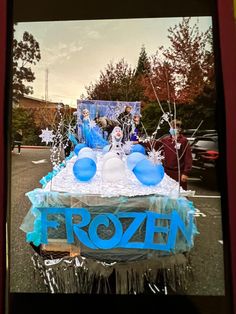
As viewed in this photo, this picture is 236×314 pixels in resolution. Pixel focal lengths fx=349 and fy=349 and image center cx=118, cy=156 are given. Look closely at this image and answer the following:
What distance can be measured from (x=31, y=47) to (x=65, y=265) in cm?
130

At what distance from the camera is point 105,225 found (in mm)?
2021

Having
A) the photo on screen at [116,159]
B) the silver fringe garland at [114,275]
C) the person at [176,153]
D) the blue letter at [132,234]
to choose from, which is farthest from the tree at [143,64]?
the silver fringe garland at [114,275]

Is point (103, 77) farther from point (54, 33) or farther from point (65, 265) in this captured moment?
point (65, 265)

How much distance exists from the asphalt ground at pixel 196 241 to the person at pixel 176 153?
0.08m

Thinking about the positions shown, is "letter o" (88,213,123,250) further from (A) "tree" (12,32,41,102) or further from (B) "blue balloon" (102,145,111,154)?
(A) "tree" (12,32,41,102)

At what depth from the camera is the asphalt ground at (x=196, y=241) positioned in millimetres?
1970

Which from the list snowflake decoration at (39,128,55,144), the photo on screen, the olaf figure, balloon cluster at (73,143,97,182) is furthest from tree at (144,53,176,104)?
snowflake decoration at (39,128,55,144)

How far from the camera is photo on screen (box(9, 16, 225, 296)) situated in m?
2.01

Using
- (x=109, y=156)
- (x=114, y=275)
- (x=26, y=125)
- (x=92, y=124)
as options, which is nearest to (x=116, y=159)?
(x=109, y=156)

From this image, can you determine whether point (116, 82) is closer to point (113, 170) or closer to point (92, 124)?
point (92, 124)
